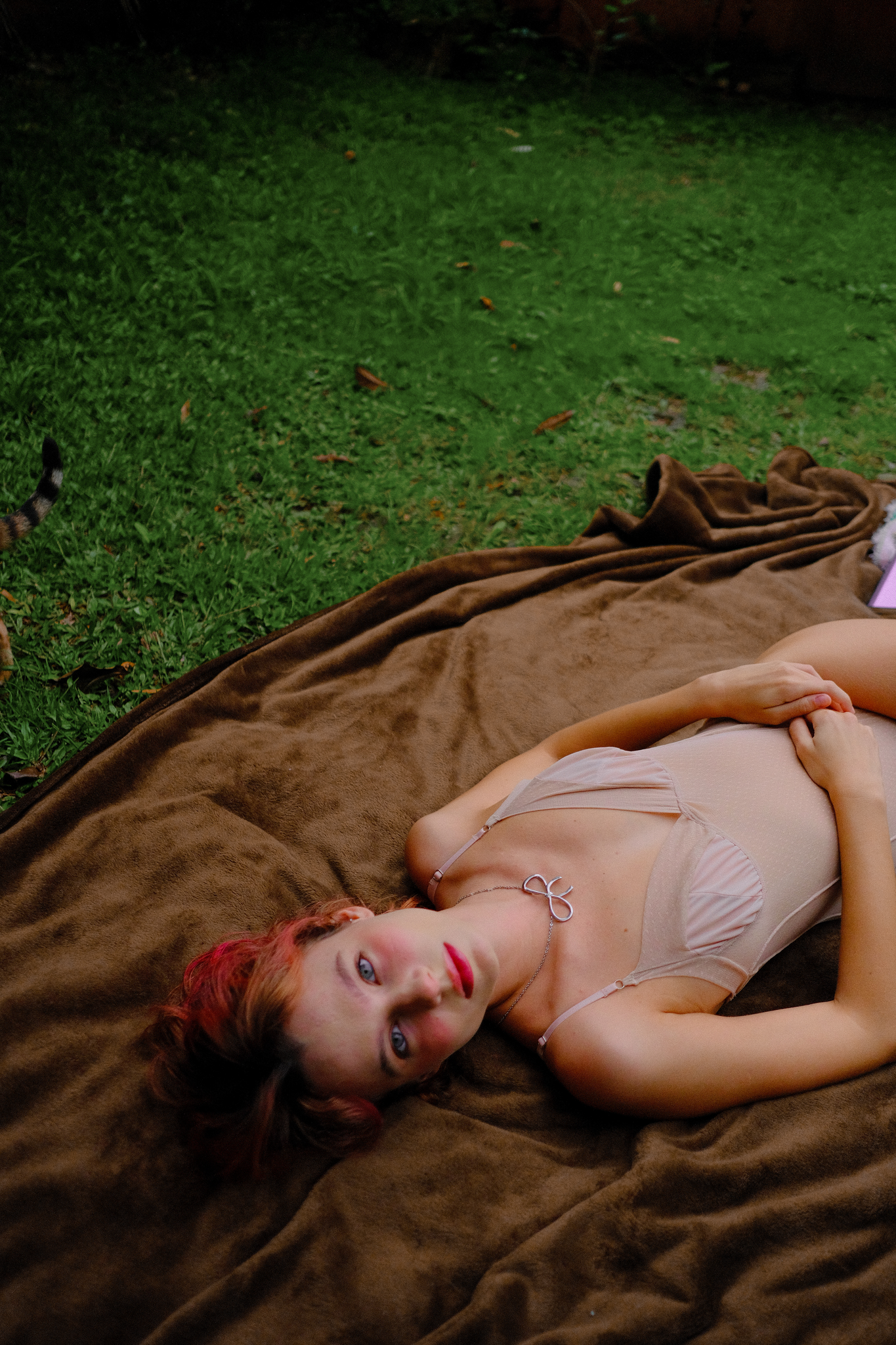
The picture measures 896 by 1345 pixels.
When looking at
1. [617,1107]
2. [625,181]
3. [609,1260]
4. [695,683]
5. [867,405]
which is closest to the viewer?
[609,1260]

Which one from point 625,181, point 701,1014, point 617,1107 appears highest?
point 625,181

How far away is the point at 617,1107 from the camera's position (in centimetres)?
201

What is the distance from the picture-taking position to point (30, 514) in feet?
10.9

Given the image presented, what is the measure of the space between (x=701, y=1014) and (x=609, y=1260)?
58 centimetres

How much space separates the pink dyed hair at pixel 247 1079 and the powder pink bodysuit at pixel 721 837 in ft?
1.90

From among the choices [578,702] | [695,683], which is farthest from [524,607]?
[695,683]

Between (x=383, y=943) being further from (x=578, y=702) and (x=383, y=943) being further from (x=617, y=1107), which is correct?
(x=578, y=702)

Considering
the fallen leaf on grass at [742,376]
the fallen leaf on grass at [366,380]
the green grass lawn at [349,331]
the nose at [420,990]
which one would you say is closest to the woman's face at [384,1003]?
the nose at [420,990]

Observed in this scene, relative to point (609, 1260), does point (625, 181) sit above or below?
above

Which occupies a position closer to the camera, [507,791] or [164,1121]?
[164,1121]

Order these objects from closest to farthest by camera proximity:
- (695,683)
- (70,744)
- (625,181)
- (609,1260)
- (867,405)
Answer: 1. (609,1260)
2. (695,683)
3. (70,744)
4. (867,405)
5. (625,181)

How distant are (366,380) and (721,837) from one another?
389 centimetres

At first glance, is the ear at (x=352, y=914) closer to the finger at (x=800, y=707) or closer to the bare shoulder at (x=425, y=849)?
the bare shoulder at (x=425, y=849)

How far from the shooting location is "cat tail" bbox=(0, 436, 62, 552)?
10.8ft
